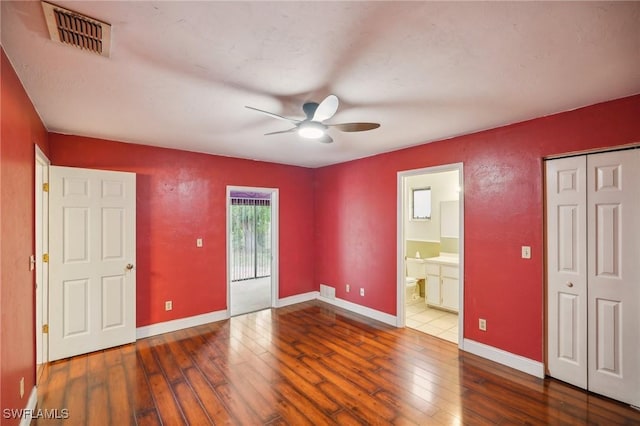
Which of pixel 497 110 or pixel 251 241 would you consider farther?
pixel 251 241

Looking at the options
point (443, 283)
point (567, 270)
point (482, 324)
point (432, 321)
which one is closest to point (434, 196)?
point (443, 283)

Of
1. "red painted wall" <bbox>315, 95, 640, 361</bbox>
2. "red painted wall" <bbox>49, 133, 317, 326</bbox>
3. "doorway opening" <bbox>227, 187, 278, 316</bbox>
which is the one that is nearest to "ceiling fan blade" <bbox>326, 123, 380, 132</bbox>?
"red painted wall" <bbox>315, 95, 640, 361</bbox>

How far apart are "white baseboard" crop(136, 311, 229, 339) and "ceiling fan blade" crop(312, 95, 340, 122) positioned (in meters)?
3.54

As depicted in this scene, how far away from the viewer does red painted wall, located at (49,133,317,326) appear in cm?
367

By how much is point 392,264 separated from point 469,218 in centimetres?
133

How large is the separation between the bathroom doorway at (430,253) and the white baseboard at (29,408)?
154 inches

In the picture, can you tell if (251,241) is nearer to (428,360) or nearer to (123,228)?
(123,228)

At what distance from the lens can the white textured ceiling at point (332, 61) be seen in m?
1.40

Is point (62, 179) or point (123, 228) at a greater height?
point (62, 179)

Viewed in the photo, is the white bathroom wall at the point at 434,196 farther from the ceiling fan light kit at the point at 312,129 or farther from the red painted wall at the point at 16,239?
the red painted wall at the point at 16,239

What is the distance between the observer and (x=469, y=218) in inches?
134

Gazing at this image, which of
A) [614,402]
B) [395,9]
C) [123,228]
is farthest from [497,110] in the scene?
[123,228]

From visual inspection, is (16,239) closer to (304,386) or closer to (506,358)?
(304,386)

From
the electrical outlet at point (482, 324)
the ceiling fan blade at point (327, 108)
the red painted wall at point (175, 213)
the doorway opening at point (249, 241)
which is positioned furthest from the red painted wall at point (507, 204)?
the doorway opening at point (249, 241)
